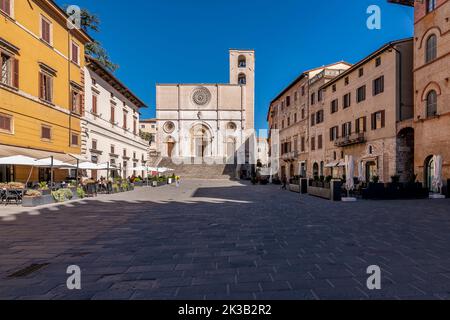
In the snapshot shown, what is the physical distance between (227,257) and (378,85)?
22.9 meters

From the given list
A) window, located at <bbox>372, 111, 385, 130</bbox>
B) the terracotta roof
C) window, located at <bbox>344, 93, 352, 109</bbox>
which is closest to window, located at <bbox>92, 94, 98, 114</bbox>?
the terracotta roof

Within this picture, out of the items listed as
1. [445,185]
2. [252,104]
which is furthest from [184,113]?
[445,185]

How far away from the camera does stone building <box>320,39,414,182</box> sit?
19906 mm

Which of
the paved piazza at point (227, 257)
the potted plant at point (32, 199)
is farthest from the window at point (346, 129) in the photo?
the potted plant at point (32, 199)

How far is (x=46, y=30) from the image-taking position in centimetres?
1730

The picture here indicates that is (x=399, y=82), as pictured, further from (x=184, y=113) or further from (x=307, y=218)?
(x=184, y=113)

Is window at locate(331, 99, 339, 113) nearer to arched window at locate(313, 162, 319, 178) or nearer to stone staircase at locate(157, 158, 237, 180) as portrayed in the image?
arched window at locate(313, 162, 319, 178)

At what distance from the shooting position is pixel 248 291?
10.8 feet

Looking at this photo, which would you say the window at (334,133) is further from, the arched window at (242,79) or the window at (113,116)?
the arched window at (242,79)

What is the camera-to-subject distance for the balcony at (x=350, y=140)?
75.7 ft

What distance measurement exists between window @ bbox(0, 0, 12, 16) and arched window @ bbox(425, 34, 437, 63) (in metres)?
26.3

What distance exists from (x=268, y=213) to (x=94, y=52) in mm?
30854

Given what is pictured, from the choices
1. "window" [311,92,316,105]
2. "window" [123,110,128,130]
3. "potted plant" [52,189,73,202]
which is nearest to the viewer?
"potted plant" [52,189,73,202]

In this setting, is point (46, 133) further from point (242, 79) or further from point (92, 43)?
point (242, 79)
